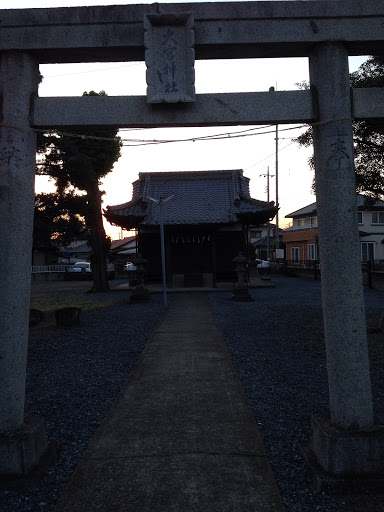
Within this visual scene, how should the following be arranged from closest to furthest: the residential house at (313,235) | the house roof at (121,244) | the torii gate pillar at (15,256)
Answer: the torii gate pillar at (15,256) → the residential house at (313,235) → the house roof at (121,244)

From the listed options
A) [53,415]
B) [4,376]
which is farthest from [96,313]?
[4,376]

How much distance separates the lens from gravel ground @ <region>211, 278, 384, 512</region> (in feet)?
8.44

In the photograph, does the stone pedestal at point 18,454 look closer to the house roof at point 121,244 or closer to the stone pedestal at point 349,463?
the stone pedestal at point 349,463

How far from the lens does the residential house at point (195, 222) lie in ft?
59.8

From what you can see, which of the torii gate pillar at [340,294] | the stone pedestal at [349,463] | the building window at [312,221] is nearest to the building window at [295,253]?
the building window at [312,221]

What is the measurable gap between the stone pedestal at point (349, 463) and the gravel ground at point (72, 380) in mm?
1959

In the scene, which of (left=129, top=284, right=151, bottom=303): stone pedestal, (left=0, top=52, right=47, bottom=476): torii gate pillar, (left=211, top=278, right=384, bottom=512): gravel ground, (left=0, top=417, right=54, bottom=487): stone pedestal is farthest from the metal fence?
(left=0, top=417, right=54, bottom=487): stone pedestal

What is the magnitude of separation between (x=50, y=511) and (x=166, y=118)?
306cm

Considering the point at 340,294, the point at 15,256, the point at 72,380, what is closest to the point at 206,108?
the point at 340,294

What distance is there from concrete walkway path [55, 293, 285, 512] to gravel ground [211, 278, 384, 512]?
159 millimetres

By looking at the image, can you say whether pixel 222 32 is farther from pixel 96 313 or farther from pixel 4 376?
pixel 96 313

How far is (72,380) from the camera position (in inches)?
207

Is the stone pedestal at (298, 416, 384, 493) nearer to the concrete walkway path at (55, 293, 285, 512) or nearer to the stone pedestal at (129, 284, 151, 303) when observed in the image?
the concrete walkway path at (55, 293, 285, 512)

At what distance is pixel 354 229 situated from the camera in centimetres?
291
